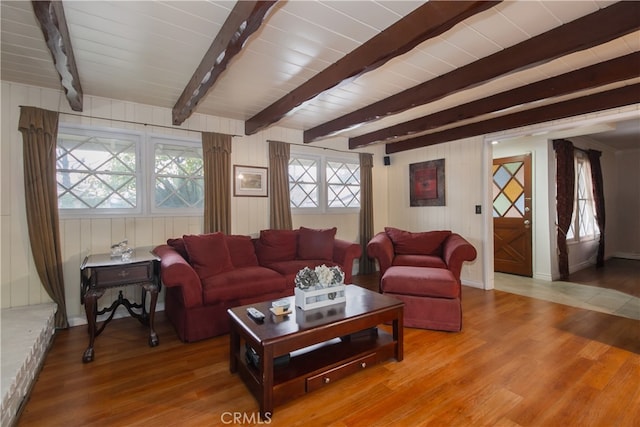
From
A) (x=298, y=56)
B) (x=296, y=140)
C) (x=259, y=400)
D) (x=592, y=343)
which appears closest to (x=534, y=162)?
(x=592, y=343)

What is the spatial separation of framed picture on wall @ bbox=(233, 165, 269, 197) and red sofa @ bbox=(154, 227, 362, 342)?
0.63 m

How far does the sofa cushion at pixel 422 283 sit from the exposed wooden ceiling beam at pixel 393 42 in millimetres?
1900

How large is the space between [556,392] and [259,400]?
184 centimetres

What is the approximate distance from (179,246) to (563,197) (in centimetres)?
554

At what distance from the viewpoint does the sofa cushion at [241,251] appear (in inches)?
131

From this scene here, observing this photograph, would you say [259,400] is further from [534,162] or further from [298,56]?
[534,162]

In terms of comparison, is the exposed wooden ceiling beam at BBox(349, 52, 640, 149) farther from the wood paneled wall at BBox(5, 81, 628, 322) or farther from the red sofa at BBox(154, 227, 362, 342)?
the red sofa at BBox(154, 227, 362, 342)

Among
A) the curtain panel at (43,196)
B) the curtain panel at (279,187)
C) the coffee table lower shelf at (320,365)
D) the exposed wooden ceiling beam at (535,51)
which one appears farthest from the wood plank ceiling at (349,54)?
the coffee table lower shelf at (320,365)

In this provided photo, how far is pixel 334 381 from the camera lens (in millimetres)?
1976

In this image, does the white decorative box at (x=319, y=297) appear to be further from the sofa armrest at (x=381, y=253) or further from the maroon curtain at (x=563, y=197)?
the maroon curtain at (x=563, y=197)

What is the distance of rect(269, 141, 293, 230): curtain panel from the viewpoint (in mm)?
4129

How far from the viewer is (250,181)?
13.2 feet

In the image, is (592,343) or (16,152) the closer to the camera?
(592,343)

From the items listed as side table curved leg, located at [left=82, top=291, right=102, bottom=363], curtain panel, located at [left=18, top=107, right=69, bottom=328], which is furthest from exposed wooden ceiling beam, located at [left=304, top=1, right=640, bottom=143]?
curtain panel, located at [left=18, top=107, right=69, bottom=328]
